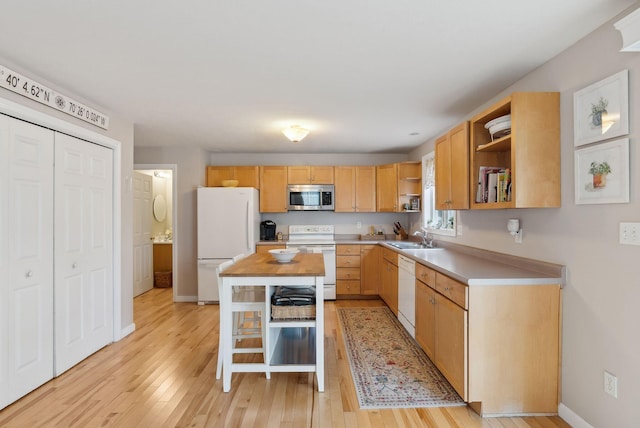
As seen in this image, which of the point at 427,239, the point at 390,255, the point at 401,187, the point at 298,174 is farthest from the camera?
the point at 298,174

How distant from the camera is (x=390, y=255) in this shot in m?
4.57

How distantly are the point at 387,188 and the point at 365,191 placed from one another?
13.7 inches

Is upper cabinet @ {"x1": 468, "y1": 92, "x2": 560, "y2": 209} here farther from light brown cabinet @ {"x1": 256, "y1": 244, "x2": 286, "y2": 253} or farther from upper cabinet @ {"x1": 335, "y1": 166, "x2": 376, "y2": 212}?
light brown cabinet @ {"x1": 256, "y1": 244, "x2": 286, "y2": 253}

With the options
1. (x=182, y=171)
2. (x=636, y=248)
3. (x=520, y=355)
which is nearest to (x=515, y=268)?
(x=520, y=355)

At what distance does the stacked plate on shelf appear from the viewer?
2.48 metres

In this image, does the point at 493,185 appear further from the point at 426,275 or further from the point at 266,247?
the point at 266,247

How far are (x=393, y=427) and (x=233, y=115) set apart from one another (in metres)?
3.05

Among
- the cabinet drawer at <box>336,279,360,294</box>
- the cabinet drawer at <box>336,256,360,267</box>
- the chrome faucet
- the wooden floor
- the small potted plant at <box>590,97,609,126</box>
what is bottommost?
the wooden floor

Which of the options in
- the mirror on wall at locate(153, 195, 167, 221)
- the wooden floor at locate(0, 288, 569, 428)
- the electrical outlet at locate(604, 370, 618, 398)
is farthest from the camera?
the mirror on wall at locate(153, 195, 167, 221)

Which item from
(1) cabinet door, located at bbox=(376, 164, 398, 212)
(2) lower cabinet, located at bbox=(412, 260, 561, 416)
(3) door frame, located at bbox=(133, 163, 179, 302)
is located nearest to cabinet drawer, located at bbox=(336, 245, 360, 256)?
(1) cabinet door, located at bbox=(376, 164, 398, 212)

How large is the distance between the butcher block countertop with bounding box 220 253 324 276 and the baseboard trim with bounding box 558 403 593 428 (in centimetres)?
171

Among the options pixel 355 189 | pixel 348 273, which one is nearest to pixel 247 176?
pixel 355 189

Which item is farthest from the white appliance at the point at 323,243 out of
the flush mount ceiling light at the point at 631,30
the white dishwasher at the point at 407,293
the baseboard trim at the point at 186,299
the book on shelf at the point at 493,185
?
the flush mount ceiling light at the point at 631,30

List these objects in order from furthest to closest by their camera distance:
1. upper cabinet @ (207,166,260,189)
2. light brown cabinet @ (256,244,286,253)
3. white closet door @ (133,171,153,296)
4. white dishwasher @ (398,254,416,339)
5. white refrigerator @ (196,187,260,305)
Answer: white closet door @ (133,171,153,296), upper cabinet @ (207,166,260,189), light brown cabinet @ (256,244,286,253), white refrigerator @ (196,187,260,305), white dishwasher @ (398,254,416,339)
